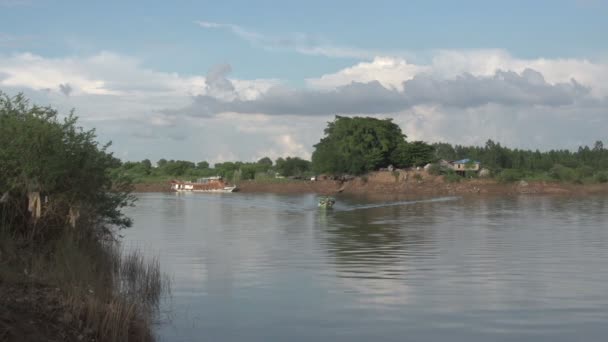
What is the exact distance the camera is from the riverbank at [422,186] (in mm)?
125688

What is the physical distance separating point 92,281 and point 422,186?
387 ft

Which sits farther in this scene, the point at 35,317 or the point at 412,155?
the point at 412,155

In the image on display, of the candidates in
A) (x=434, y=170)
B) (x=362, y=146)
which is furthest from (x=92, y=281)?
(x=362, y=146)

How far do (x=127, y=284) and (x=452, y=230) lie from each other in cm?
3091

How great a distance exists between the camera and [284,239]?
144 feet

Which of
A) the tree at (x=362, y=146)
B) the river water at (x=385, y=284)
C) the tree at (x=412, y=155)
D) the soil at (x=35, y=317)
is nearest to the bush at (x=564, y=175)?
the tree at (x=412, y=155)

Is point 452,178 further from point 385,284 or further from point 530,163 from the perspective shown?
point 385,284

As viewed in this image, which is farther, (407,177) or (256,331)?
(407,177)

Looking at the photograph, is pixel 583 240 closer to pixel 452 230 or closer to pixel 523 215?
pixel 452 230

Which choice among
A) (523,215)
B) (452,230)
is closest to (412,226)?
(452,230)

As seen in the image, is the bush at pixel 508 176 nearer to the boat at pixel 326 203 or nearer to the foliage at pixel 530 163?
the foliage at pixel 530 163

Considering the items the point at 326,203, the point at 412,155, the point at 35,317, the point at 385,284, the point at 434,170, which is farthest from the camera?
the point at 412,155

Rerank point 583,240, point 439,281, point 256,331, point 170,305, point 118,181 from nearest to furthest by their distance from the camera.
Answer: point 256,331
point 170,305
point 439,281
point 118,181
point 583,240

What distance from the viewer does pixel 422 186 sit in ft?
433
